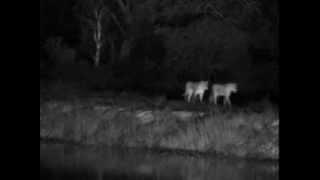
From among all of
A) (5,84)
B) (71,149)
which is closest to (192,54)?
(71,149)

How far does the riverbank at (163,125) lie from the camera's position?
16859 mm

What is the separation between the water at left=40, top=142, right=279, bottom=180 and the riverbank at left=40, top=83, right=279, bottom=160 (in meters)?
0.90

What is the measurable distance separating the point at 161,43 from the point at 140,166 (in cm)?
1715

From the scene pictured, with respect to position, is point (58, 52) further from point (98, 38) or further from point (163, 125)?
point (163, 125)

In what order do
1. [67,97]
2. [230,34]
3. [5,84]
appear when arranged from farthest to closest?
[230,34] < [67,97] < [5,84]

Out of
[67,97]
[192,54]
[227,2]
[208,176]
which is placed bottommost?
[208,176]

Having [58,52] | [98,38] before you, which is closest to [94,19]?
[98,38]

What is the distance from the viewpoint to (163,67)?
29250mm

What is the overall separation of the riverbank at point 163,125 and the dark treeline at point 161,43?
405 cm

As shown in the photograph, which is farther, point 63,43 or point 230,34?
point 63,43

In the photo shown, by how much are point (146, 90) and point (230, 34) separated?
14.2 feet

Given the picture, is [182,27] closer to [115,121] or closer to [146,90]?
[146,90]

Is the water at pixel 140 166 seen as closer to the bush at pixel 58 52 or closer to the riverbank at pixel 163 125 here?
the riverbank at pixel 163 125

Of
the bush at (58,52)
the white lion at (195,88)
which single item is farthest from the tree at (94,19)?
the white lion at (195,88)
